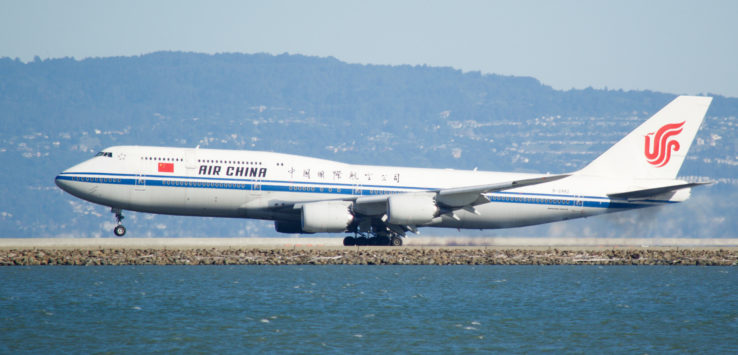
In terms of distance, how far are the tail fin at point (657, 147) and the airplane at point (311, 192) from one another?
8.70 feet

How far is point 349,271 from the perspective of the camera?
47.8 meters

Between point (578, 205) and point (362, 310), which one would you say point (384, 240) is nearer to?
point (578, 205)

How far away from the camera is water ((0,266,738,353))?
30031 millimetres

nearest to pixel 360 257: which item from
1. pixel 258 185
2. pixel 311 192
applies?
pixel 311 192

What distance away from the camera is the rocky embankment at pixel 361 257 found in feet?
156

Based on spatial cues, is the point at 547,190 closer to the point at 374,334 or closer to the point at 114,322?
the point at 374,334

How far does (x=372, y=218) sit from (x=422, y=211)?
2.62 metres

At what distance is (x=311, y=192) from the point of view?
49.2 metres

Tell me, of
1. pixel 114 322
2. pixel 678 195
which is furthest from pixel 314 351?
pixel 678 195

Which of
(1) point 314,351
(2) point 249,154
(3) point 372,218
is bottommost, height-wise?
(1) point 314,351

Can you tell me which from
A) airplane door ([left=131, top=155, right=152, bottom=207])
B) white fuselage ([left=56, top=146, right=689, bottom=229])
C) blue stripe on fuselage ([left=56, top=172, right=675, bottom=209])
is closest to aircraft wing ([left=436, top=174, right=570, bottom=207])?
white fuselage ([left=56, top=146, right=689, bottom=229])

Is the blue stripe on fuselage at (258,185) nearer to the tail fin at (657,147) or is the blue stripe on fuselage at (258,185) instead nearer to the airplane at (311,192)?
the airplane at (311,192)

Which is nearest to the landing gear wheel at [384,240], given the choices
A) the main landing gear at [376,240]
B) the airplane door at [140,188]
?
the main landing gear at [376,240]


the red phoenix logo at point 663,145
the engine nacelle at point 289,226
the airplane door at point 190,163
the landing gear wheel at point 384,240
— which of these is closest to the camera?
the airplane door at point 190,163
